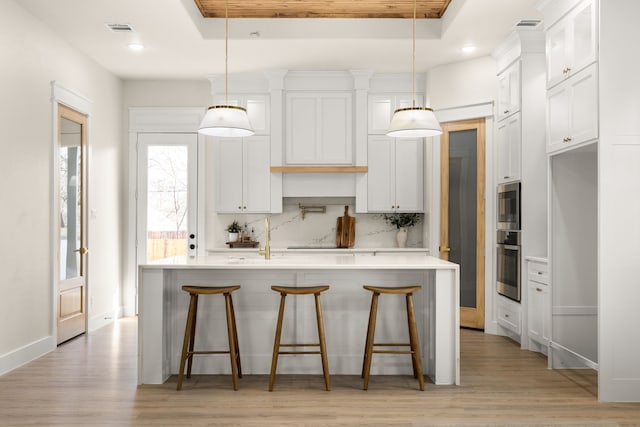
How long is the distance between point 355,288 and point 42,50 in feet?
11.7

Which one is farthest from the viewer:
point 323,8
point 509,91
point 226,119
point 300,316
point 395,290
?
point 509,91

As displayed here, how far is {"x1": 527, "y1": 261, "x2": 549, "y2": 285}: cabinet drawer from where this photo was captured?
479 centimetres

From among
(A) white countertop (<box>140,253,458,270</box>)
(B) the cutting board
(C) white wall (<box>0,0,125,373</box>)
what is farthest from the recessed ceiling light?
(B) the cutting board

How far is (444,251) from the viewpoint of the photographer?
649cm

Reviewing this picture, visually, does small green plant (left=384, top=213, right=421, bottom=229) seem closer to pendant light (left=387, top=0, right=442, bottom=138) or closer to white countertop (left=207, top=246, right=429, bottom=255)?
white countertop (left=207, top=246, right=429, bottom=255)

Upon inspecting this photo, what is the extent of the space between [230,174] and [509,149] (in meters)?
3.27

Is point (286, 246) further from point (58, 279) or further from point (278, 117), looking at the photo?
point (58, 279)

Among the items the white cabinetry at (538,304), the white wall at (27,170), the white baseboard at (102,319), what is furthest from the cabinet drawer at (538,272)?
the white baseboard at (102,319)

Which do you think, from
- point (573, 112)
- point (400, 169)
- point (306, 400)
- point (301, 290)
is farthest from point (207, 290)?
point (400, 169)

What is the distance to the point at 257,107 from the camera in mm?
6918

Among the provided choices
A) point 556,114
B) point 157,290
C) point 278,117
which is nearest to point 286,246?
point 278,117

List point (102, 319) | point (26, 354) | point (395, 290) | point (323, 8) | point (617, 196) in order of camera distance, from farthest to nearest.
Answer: point (102, 319) → point (323, 8) → point (26, 354) → point (395, 290) → point (617, 196)

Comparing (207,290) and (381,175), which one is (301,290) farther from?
(381,175)

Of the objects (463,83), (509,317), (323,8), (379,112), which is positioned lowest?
(509,317)
